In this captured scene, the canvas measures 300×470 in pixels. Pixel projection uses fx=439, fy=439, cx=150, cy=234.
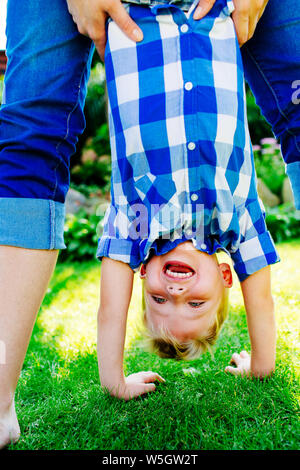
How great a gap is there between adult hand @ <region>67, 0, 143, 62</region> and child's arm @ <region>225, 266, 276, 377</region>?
3.19ft

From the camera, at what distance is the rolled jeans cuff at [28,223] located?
139 cm

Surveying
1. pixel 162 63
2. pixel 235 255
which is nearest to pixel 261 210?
pixel 235 255

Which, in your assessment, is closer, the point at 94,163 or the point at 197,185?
the point at 197,185

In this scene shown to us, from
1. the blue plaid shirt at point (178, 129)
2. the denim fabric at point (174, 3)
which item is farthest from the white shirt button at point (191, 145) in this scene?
the denim fabric at point (174, 3)

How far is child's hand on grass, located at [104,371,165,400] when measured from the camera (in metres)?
1.72

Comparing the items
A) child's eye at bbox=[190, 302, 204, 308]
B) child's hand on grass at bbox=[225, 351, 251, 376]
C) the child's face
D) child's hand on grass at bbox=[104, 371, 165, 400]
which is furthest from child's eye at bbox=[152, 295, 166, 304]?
child's hand on grass at bbox=[225, 351, 251, 376]

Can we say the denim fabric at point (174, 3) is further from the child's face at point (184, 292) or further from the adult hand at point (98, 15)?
the child's face at point (184, 292)

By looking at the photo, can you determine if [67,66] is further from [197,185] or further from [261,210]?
[261,210]

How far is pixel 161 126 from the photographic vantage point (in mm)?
1492

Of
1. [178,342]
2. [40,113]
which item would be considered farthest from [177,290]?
[40,113]

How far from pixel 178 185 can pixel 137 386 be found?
2.74ft

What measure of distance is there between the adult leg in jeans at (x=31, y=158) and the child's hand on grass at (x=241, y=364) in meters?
0.92

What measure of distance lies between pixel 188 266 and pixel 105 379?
56cm

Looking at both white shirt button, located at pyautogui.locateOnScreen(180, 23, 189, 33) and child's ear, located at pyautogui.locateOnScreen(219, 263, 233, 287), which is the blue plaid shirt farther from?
child's ear, located at pyautogui.locateOnScreen(219, 263, 233, 287)
